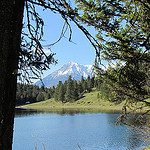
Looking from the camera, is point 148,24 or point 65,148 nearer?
point 148,24

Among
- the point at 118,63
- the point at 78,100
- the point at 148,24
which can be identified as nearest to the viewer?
the point at 148,24

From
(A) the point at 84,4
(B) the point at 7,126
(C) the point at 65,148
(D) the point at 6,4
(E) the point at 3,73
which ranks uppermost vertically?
(A) the point at 84,4

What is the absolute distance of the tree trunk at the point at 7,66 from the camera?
5.39 ft

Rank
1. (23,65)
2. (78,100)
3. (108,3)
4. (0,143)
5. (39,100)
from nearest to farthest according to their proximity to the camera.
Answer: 1. (0,143)
2. (23,65)
3. (108,3)
4. (78,100)
5. (39,100)

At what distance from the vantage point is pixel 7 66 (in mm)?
1715

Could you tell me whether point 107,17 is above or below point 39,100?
above

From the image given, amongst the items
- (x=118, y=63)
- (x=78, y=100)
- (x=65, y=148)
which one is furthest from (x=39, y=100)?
(x=118, y=63)

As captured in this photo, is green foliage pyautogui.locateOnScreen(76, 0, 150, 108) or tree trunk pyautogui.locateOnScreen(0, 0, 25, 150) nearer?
tree trunk pyautogui.locateOnScreen(0, 0, 25, 150)

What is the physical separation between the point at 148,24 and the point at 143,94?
9.86ft

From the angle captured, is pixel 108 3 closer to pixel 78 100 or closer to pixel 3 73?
pixel 3 73

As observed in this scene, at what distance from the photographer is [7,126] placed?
5.59ft

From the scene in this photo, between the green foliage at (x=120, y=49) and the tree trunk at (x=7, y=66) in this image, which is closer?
the tree trunk at (x=7, y=66)

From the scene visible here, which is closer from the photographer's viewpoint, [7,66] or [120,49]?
[7,66]

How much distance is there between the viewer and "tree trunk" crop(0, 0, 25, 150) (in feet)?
5.39
